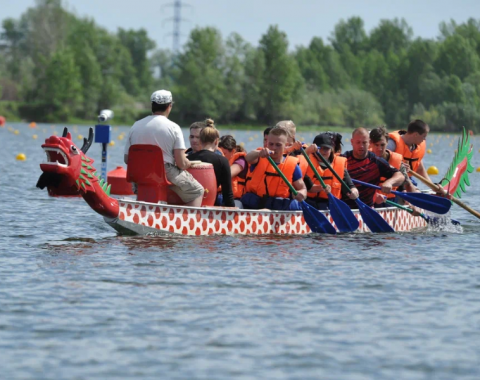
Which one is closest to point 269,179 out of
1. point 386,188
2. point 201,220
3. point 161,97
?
point 201,220

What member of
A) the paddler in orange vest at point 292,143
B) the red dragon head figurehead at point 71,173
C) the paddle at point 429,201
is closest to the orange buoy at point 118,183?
the paddler in orange vest at point 292,143

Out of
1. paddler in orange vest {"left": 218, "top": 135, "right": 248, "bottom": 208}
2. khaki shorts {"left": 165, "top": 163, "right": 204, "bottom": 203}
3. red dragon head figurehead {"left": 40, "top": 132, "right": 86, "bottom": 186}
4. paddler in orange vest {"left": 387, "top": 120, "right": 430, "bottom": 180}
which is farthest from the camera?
paddler in orange vest {"left": 387, "top": 120, "right": 430, "bottom": 180}

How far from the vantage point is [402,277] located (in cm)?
921

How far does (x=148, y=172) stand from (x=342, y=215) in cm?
258

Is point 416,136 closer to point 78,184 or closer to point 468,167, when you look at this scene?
point 468,167

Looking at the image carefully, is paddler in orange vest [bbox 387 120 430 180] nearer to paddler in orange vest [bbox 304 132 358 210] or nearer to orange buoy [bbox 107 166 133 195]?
paddler in orange vest [bbox 304 132 358 210]

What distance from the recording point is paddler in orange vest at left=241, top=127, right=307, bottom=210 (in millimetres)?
11539

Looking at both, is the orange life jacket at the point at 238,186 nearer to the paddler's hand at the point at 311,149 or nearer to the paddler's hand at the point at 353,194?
the paddler's hand at the point at 311,149

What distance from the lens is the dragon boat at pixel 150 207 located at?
10.0 m

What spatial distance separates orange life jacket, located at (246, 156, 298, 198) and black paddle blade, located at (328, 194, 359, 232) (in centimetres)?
55

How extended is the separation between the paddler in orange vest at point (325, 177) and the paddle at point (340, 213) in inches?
4.8

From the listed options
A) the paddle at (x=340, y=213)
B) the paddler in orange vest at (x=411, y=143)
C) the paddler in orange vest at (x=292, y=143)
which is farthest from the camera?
the paddler in orange vest at (x=411, y=143)

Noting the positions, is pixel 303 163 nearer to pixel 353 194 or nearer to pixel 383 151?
pixel 353 194

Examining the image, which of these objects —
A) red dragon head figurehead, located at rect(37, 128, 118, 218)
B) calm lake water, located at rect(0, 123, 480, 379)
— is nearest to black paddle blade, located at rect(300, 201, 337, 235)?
calm lake water, located at rect(0, 123, 480, 379)
